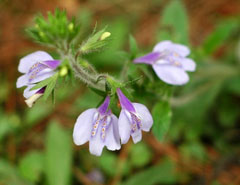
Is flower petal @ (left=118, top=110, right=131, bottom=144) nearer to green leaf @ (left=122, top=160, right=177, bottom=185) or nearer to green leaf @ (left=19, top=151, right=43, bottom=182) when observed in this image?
green leaf @ (left=122, top=160, right=177, bottom=185)

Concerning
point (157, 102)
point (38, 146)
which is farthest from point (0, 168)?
point (157, 102)

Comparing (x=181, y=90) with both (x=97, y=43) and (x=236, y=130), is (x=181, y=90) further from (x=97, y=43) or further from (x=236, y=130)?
(x=97, y=43)

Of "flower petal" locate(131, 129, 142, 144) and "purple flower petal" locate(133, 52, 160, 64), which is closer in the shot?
"flower petal" locate(131, 129, 142, 144)

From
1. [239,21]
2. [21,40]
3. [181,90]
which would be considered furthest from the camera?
[21,40]

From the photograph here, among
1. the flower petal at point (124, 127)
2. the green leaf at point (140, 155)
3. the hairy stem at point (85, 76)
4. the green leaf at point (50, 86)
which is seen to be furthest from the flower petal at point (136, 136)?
the green leaf at point (140, 155)

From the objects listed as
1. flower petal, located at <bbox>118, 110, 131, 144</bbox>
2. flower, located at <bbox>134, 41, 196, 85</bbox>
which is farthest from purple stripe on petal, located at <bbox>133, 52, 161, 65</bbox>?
flower petal, located at <bbox>118, 110, 131, 144</bbox>

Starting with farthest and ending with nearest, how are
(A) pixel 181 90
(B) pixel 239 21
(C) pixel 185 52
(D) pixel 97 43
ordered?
(B) pixel 239 21
(A) pixel 181 90
(C) pixel 185 52
(D) pixel 97 43

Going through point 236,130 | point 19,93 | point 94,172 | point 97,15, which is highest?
point 97,15
